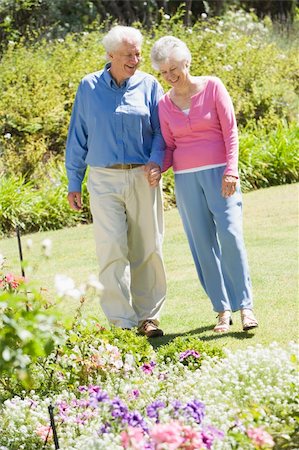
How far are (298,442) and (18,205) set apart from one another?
23.1ft

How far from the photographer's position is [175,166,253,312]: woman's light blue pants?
595 cm

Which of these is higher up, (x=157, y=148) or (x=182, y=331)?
(x=157, y=148)

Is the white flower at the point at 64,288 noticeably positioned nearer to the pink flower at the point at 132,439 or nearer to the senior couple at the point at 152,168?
the pink flower at the point at 132,439

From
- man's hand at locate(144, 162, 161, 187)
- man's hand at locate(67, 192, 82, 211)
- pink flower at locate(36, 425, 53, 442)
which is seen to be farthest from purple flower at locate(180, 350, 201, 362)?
man's hand at locate(67, 192, 82, 211)

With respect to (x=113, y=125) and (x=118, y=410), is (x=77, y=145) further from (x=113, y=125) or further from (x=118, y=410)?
(x=118, y=410)

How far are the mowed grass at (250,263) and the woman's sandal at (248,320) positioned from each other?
0.14 feet

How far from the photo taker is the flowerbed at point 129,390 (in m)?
3.30

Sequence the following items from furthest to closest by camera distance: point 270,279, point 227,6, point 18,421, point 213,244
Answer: point 227,6
point 270,279
point 213,244
point 18,421

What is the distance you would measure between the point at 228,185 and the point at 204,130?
13.6 inches

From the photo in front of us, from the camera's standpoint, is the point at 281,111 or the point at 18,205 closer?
the point at 18,205

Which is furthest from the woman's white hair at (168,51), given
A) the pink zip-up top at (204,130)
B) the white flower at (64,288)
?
the white flower at (64,288)

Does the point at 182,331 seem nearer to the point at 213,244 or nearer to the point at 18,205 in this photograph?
the point at 213,244

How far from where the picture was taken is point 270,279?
7402 mm

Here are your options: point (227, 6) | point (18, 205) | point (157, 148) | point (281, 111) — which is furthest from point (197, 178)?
point (227, 6)
